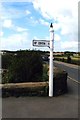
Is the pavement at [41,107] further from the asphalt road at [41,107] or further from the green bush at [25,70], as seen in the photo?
the green bush at [25,70]

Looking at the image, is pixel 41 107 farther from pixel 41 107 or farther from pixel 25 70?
pixel 25 70

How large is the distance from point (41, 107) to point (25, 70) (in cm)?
389

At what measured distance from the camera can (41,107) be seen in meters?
9.62

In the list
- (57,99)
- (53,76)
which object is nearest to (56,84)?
(53,76)

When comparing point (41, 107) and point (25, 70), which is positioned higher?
point (25, 70)

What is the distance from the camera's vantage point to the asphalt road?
867 cm

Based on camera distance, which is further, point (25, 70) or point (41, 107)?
point (25, 70)

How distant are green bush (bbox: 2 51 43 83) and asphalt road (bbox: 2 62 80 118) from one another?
2.34 m

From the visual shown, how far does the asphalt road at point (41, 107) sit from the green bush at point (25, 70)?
2.34 meters

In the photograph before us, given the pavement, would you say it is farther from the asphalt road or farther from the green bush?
the green bush

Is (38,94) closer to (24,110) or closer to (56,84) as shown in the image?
(56,84)

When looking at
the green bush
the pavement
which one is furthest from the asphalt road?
the green bush

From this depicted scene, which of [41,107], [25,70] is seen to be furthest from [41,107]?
[25,70]

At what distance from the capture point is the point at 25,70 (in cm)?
1335
